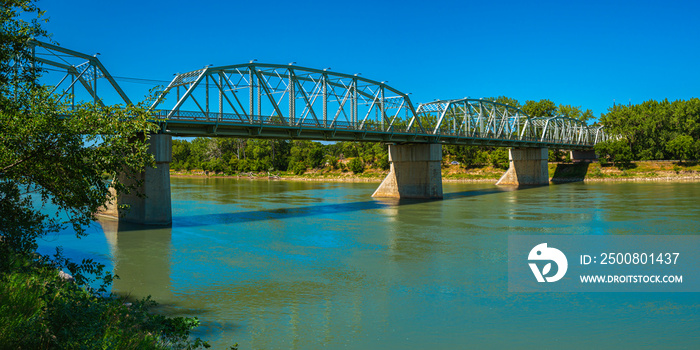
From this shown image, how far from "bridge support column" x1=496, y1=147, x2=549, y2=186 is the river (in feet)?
153

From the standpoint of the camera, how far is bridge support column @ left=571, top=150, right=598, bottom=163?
4338 inches

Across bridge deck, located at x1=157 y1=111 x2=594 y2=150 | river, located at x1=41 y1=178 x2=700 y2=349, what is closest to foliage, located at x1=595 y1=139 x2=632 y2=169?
bridge deck, located at x1=157 y1=111 x2=594 y2=150

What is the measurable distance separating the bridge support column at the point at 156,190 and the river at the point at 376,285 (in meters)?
1.29

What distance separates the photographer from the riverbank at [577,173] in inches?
3465

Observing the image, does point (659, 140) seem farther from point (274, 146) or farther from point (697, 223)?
point (274, 146)

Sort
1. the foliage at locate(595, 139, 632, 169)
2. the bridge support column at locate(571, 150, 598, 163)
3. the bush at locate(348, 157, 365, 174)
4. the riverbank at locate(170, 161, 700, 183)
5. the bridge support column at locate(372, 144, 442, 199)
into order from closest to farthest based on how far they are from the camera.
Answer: the bridge support column at locate(372, 144, 442, 199), the riverbank at locate(170, 161, 700, 183), the foliage at locate(595, 139, 632, 169), the bridge support column at locate(571, 150, 598, 163), the bush at locate(348, 157, 365, 174)

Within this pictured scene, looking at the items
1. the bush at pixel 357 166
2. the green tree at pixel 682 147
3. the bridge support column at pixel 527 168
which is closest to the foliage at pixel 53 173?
the bridge support column at pixel 527 168

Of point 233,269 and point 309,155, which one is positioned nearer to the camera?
point 233,269

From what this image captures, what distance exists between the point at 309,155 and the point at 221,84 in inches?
3575

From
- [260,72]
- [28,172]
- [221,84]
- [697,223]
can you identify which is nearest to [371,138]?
→ [260,72]

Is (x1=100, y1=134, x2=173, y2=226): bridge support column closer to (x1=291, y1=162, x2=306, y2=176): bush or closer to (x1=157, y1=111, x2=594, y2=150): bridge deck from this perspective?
(x1=157, y1=111, x2=594, y2=150): bridge deck

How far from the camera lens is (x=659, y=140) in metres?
99.1

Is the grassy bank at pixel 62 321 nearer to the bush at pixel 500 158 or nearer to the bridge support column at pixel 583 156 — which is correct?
the bush at pixel 500 158

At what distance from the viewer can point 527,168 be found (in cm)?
8681
